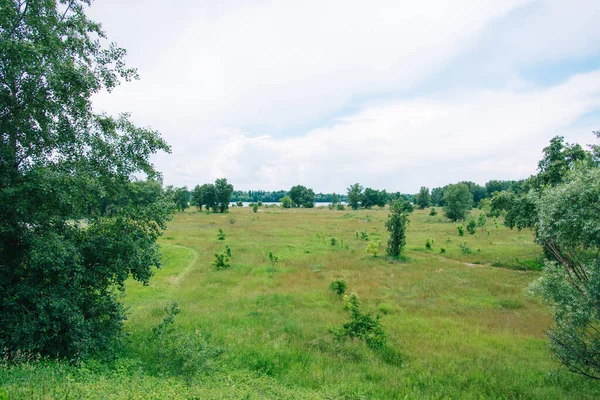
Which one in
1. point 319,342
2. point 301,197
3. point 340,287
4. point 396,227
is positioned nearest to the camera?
point 319,342

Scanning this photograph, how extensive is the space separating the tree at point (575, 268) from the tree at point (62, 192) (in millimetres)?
14010

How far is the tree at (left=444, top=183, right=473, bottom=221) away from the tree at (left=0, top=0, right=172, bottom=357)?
63.4 meters

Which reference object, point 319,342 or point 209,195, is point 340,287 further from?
point 209,195

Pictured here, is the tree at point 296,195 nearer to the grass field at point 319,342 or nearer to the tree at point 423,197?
the tree at point 423,197

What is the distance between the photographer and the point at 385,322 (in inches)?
585

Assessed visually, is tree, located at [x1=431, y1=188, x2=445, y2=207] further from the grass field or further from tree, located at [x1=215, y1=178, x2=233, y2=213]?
the grass field

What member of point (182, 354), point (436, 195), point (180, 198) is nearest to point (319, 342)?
point (182, 354)

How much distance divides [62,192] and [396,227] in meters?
26.4

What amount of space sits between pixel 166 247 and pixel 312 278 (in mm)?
19307

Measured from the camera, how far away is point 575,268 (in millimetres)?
10992

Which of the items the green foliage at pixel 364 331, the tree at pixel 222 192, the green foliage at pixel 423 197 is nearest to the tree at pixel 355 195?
the green foliage at pixel 423 197

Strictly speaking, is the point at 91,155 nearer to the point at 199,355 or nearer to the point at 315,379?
the point at 199,355

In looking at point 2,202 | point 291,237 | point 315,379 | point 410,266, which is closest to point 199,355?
point 315,379

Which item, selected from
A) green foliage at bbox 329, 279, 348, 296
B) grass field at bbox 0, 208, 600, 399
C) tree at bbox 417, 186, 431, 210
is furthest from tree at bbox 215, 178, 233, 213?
green foliage at bbox 329, 279, 348, 296
